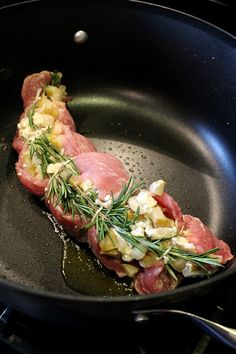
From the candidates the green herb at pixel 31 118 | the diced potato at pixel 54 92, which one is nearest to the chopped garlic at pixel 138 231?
the green herb at pixel 31 118

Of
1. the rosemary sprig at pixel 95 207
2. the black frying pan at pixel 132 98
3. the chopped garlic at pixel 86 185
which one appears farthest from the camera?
the black frying pan at pixel 132 98

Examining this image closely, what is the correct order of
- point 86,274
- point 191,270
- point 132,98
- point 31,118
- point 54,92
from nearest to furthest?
point 191,270
point 86,274
point 31,118
point 54,92
point 132,98

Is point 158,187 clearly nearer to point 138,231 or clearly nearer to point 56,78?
point 138,231

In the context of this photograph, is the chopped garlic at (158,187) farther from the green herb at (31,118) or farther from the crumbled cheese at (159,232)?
the green herb at (31,118)

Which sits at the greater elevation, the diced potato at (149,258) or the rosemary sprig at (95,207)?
the rosemary sprig at (95,207)

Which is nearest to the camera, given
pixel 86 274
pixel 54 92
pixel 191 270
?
pixel 191 270

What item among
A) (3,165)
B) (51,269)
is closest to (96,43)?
(3,165)

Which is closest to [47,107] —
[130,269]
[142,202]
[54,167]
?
[54,167]
